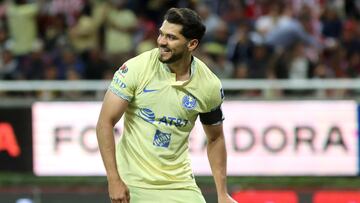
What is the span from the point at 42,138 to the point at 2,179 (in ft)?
3.61

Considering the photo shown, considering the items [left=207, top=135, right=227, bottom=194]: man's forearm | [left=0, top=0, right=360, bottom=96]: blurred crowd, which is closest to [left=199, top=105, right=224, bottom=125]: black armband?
[left=207, top=135, right=227, bottom=194]: man's forearm

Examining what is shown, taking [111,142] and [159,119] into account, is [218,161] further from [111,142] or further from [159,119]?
[111,142]

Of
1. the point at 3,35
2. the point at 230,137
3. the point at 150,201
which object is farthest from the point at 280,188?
the point at 150,201

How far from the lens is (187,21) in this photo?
5992 mm

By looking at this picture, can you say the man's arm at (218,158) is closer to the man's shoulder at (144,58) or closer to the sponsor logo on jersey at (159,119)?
the sponsor logo on jersey at (159,119)

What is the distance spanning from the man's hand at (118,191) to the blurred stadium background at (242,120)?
5.30 meters

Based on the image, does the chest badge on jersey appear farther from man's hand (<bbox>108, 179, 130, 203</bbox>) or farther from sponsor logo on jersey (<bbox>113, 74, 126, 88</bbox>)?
man's hand (<bbox>108, 179, 130, 203</bbox>)

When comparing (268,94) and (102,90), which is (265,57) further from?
(102,90)

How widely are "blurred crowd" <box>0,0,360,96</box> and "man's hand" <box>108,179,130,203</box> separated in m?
7.36

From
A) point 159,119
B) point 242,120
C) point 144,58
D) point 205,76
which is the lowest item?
point 242,120

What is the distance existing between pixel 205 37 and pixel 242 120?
230 centimetres

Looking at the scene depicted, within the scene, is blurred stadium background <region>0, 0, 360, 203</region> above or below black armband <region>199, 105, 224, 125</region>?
below

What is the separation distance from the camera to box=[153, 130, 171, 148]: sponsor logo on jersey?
6.13m

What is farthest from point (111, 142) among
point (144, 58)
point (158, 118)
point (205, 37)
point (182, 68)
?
point (205, 37)
